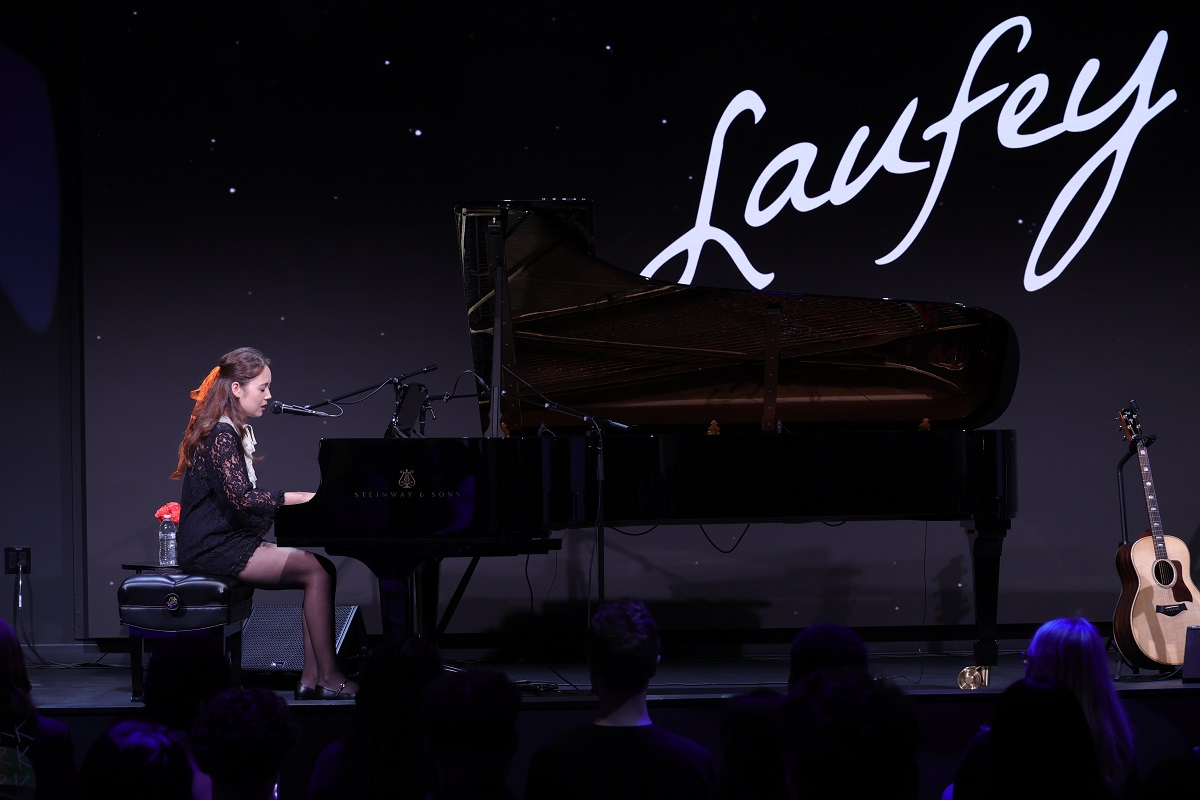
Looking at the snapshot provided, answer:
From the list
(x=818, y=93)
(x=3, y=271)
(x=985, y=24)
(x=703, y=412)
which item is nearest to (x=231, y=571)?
(x=703, y=412)

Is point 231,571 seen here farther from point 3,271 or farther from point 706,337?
point 3,271

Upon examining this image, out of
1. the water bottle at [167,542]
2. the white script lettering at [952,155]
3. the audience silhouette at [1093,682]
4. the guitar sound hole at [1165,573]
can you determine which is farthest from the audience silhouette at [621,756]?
the white script lettering at [952,155]

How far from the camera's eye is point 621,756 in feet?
7.28

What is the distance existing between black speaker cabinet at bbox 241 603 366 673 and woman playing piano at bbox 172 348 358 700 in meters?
0.52

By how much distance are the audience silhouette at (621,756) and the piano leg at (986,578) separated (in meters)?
2.71

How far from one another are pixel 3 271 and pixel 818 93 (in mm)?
4423

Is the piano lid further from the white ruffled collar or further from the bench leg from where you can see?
the bench leg

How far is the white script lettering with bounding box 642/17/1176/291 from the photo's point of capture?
6262 millimetres

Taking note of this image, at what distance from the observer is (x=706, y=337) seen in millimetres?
5023

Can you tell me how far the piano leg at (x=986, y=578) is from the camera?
470cm

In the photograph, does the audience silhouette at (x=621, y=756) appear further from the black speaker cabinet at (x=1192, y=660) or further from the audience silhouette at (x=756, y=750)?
the black speaker cabinet at (x=1192, y=660)

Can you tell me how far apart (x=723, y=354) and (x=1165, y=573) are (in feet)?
7.29

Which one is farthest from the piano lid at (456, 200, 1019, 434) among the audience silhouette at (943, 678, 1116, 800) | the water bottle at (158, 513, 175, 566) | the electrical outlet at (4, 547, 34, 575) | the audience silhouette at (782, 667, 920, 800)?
the audience silhouette at (782, 667, 920, 800)

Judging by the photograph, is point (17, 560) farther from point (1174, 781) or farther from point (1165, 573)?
point (1174, 781)
